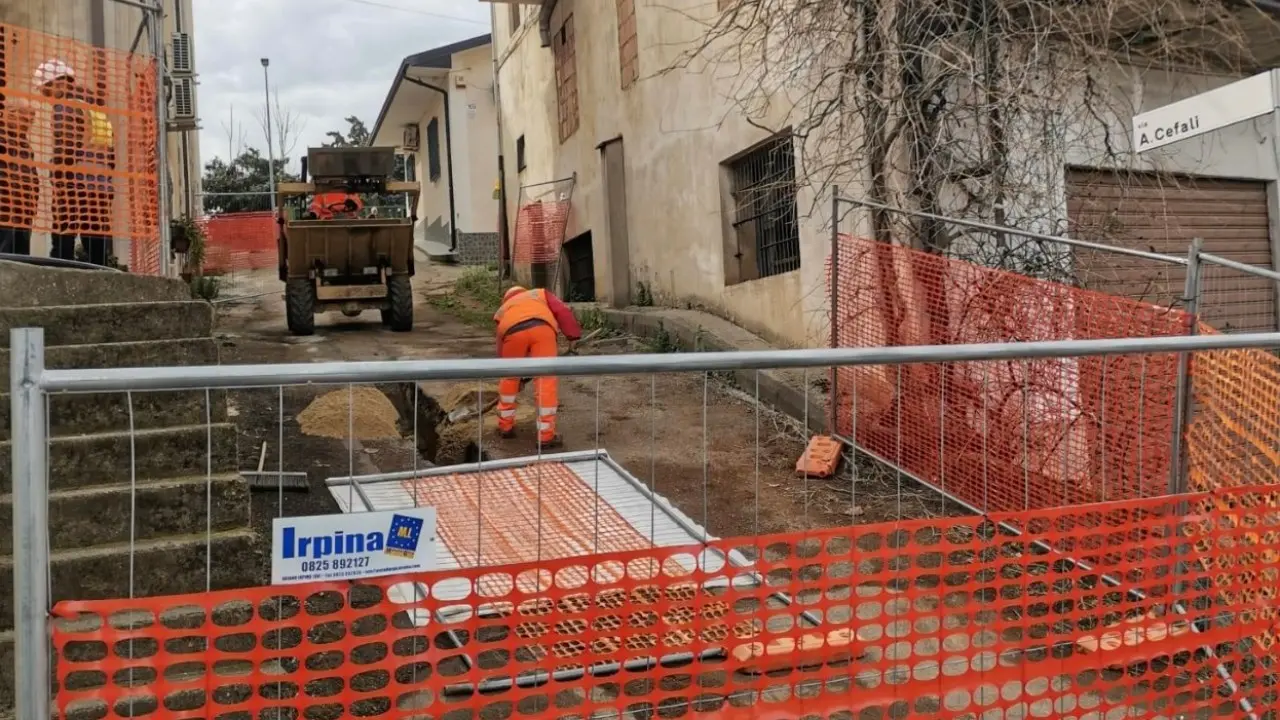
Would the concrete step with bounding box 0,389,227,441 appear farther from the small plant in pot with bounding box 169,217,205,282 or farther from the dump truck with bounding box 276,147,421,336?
the dump truck with bounding box 276,147,421,336

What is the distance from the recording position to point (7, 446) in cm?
356

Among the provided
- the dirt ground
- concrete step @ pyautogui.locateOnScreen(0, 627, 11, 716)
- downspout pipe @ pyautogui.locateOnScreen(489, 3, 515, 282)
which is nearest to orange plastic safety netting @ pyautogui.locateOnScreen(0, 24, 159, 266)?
the dirt ground

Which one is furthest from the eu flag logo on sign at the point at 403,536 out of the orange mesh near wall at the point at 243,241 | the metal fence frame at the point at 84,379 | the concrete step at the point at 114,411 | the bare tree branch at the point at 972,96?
the orange mesh near wall at the point at 243,241

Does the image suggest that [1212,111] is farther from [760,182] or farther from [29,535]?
[760,182]

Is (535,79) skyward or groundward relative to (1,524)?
skyward

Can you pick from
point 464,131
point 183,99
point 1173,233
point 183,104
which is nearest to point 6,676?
point 1173,233

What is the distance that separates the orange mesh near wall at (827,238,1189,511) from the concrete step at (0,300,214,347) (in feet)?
10.5

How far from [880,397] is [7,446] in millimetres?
4654

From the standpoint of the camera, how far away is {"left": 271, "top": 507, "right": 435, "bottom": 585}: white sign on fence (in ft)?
7.53

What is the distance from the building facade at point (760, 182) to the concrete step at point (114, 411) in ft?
16.3

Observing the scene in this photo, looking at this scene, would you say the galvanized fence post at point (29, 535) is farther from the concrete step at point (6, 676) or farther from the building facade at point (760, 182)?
the building facade at point (760, 182)

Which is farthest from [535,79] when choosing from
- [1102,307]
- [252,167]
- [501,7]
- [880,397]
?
[252,167]

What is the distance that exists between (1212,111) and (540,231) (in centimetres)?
1331

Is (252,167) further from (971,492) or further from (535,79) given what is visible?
(971,492)
